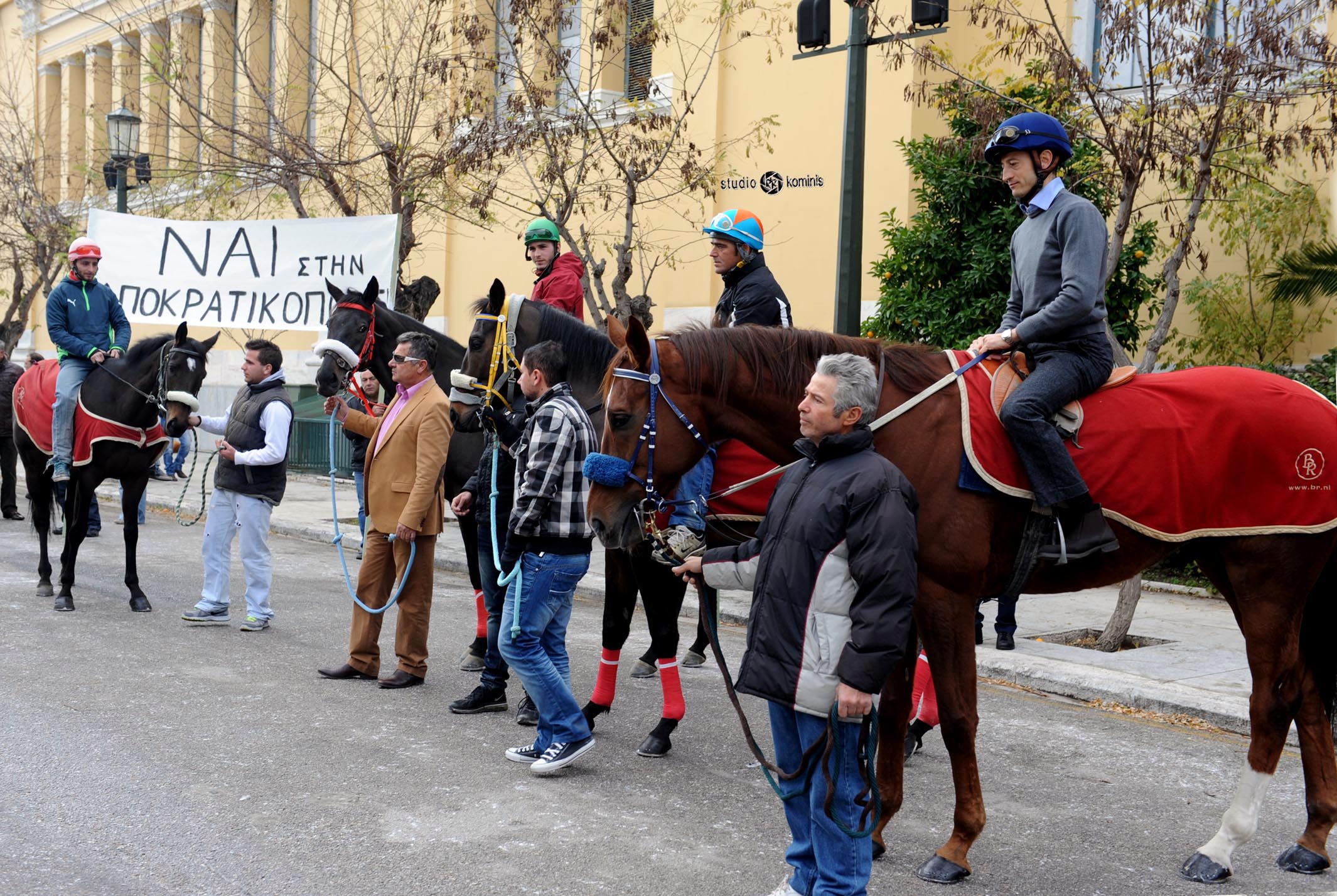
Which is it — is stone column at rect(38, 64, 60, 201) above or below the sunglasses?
above

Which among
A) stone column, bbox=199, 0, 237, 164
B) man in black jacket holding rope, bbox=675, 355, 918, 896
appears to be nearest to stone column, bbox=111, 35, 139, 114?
stone column, bbox=199, 0, 237, 164

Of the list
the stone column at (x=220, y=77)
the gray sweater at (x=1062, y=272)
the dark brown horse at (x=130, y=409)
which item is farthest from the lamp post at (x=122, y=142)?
the gray sweater at (x=1062, y=272)

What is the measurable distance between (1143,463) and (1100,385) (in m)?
0.38

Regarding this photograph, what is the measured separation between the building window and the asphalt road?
308 inches

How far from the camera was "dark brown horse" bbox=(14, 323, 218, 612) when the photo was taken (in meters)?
10.3

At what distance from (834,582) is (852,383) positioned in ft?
2.12

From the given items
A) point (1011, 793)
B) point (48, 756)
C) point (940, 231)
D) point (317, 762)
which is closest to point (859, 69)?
point (940, 231)

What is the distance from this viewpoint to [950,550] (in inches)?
189

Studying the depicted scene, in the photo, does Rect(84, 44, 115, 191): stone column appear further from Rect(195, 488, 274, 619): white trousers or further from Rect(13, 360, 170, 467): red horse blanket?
Rect(195, 488, 274, 619): white trousers

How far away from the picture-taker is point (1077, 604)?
37.2 ft

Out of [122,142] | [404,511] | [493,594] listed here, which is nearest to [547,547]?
[493,594]

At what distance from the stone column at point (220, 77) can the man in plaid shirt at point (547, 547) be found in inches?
543

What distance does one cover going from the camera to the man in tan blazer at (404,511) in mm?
7633

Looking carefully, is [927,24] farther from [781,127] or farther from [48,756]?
[48,756]
